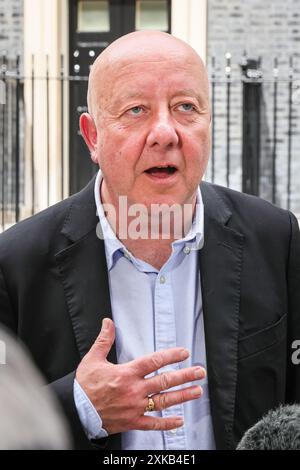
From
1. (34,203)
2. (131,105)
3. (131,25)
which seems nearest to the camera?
(131,105)

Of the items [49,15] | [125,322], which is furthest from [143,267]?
[49,15]

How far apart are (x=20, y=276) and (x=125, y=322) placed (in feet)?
1.02

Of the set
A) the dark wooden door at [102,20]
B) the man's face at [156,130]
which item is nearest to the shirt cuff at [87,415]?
the man's face at [156,130]

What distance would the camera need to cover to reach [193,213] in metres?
2.40

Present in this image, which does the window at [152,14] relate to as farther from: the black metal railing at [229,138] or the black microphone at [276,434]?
the black microphone at [276,434]

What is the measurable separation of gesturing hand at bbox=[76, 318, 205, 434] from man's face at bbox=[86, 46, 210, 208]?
40cm

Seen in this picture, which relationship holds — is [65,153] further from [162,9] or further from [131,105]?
[131,105]

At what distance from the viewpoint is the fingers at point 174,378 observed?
6.10 ft

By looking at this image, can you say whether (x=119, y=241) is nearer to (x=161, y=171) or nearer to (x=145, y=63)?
(x=161, y=171)

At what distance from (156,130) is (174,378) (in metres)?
0.62

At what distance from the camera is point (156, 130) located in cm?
210

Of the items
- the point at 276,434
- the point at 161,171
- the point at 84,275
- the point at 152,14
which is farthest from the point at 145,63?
the point at 152,14

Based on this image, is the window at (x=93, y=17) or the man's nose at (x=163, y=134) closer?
the man's nose at (x=163, y=134)

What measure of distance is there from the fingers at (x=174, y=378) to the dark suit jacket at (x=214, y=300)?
0.32 meters
